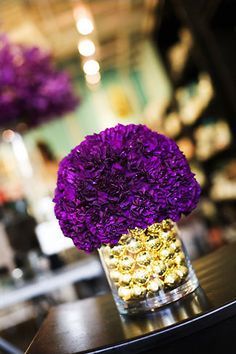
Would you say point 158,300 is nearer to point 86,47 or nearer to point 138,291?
point 138,291

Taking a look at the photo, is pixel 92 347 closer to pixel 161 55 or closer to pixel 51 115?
pixel 51 115

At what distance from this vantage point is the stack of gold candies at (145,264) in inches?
43.2

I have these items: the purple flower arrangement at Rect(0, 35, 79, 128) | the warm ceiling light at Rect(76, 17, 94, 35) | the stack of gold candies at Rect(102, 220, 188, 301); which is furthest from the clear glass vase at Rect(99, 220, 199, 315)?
the warm ceiling light at Rect(76, 17, 94, 35)

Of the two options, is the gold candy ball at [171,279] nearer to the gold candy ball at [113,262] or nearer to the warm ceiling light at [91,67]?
the gold candy ball at [113,262]

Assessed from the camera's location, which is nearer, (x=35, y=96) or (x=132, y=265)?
(x=132, y=265)

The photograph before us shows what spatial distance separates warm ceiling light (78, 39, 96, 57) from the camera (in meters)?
6.87

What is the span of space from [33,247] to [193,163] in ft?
12.6

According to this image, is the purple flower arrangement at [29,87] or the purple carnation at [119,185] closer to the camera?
the purple carnation at [119,185]

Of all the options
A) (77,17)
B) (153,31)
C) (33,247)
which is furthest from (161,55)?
(33,247)

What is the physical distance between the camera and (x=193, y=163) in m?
6.02

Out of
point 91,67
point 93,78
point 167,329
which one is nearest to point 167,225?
point 167,329

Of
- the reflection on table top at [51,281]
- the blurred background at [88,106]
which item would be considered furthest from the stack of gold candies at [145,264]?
the reflection on table top at [51,281]

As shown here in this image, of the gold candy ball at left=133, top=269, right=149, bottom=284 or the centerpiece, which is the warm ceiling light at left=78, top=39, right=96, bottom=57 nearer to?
the centerpiece

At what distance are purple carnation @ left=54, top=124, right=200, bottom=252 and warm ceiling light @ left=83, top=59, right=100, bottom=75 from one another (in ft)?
23.2
